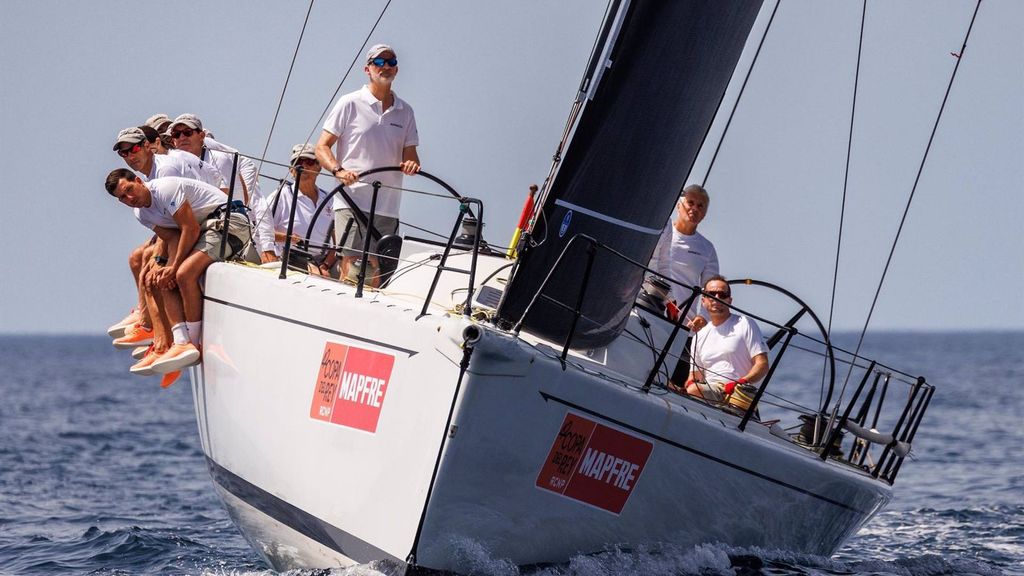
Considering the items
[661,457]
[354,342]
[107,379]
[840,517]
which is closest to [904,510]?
[840,517]

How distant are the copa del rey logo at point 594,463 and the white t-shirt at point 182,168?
10.5 ft

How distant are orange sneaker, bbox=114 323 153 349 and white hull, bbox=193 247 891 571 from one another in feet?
3.23

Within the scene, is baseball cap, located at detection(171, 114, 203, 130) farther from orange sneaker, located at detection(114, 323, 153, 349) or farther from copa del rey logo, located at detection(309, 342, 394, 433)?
copa del rey logo, located at detection(309, 342, 394, 433)

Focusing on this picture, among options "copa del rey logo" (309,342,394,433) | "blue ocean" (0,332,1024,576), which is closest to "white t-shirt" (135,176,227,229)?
"copa del rey logo" (309,342,394,433)

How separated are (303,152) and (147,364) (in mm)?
1682

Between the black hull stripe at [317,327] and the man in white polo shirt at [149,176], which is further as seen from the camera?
the man in white polo shirt at [149,176]

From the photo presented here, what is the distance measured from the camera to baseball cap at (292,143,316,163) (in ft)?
27.6

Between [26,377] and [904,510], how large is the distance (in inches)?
1510

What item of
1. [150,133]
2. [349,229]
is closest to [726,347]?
[349,229]

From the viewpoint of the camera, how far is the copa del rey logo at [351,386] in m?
6.07

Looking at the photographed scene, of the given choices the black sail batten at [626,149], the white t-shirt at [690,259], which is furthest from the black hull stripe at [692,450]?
the white t-shirt at [690,259]

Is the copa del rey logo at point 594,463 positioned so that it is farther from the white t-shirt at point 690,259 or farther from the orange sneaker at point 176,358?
the orange sneaker at point 176,358

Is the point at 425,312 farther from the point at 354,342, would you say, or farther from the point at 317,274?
the point at 317,274

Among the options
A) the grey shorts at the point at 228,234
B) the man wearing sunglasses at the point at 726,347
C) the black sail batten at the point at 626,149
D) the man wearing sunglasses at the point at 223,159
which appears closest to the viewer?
the black sail batten at the point at 626,149
